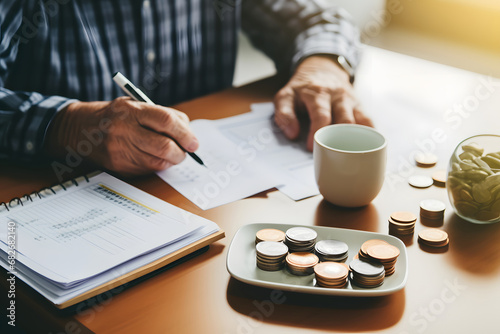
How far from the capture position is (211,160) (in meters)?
0.95

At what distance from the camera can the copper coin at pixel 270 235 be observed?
70 centimetres

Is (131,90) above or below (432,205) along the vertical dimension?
above

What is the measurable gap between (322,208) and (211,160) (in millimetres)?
243

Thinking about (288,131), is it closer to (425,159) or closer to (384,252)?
(425,159)

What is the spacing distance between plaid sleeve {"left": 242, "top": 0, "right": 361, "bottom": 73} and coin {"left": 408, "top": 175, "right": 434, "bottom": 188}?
48 centimetres

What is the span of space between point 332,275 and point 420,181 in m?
0.34

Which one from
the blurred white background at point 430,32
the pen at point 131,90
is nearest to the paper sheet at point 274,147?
the pen at point 131,90

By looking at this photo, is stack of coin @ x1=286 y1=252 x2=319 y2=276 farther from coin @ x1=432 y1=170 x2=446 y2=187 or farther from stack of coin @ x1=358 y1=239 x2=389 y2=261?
coin @ x1=432 y1=170 x2=446 y2=187

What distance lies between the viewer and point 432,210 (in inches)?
30.3

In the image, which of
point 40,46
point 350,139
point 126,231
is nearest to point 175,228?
point 126,231

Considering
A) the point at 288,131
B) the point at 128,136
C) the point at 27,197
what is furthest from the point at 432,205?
the point at 27,197

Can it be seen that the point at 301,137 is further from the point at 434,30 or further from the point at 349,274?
the point at 434,30

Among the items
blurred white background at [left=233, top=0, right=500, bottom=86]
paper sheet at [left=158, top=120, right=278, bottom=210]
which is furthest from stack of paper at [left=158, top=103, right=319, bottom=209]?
blurred white background at [left=233, top=0, right=500, bottom=86]

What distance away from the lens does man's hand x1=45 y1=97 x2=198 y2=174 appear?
860mm
